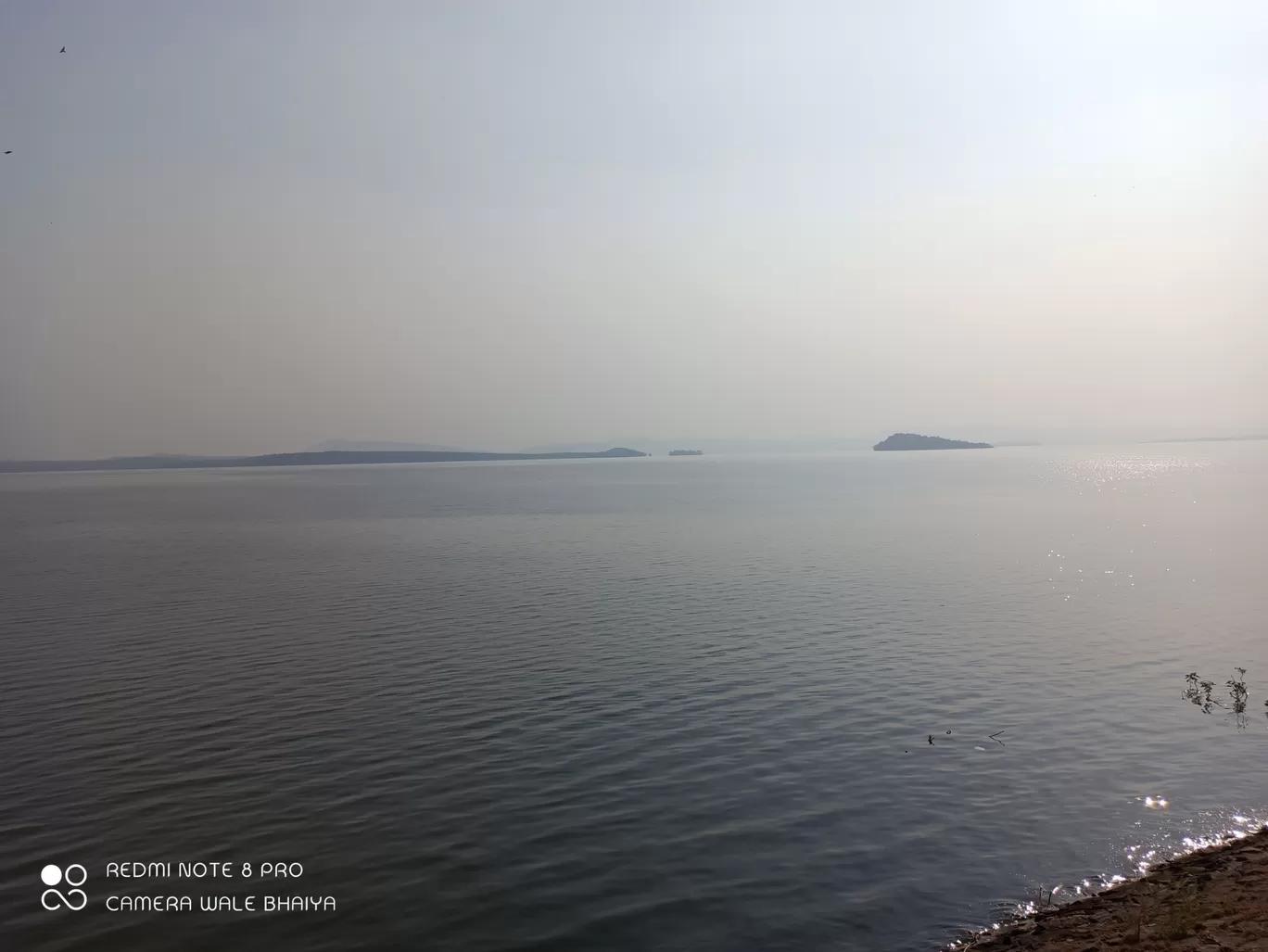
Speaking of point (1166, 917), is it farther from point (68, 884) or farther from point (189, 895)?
point (68, 884)

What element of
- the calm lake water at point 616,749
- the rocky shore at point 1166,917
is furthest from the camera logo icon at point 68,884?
the rocky shore at point 1166,917

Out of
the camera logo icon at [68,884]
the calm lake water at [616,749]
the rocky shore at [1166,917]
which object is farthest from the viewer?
the camera logo icon at [68,884]

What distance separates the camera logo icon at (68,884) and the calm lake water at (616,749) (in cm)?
Answer: 27

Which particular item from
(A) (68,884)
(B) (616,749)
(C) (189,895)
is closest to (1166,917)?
(B) (616,749)

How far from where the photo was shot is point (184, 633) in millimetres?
47562

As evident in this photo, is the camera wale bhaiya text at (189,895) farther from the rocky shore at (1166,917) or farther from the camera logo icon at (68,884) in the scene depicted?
the rocky shore at (1166,917)

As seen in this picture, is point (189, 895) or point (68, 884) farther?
point (68, 884)

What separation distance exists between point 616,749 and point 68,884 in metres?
15.1

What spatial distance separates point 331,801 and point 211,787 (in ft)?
13.6

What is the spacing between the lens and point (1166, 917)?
638 inches

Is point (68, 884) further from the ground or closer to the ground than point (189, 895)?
further from the ground

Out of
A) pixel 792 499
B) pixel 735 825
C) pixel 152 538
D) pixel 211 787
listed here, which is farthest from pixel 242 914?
pixel 792 499

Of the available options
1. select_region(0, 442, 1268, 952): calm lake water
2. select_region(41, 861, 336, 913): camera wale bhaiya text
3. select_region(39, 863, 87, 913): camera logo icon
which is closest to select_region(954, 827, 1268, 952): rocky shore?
select_region(0, 442, 1268, 952): calm lake water

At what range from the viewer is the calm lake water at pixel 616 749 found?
18.5 m
